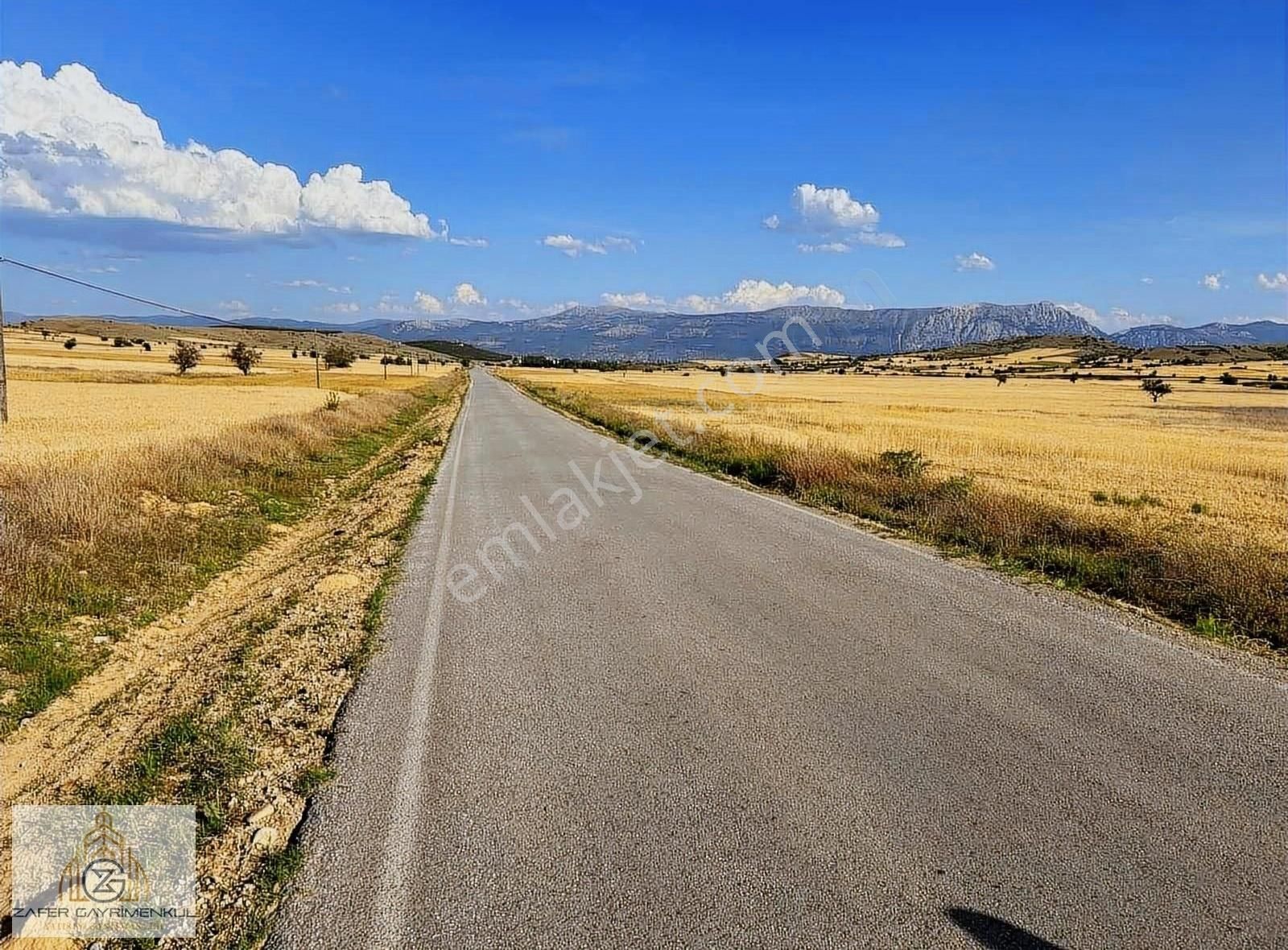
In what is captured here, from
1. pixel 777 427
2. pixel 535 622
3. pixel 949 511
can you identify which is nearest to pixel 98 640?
pixel 535 622

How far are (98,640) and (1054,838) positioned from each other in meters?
7.80

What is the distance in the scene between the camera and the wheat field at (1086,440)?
50.0 ft

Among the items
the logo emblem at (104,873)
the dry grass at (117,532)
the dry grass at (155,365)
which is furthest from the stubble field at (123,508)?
the dry grass at (155,365)

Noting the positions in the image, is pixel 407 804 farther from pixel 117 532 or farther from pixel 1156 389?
pixel 1156 389

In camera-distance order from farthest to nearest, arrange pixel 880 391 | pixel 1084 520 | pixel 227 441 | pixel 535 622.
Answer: pixel 880 391 → pixel 227 441 → pixel 1084 520 → pixel 535 622

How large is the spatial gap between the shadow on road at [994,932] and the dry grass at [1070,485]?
16.4ft

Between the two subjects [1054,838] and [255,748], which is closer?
[1054,838]

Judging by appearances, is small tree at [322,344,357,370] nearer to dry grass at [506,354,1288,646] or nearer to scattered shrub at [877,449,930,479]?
dry grass at [506,354,1288,646]

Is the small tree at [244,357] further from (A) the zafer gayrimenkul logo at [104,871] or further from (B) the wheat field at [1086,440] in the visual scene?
(A) the zafer gayrimenkul logo at [104,871]

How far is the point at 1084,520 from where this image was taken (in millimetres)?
10211

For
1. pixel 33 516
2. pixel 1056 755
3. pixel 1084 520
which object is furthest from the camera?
pixel 1084 520

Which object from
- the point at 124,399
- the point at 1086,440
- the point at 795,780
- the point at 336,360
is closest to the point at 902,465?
the point at 795,780

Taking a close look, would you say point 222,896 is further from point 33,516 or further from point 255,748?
point 33,516

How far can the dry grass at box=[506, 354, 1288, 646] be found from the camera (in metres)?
7.57
